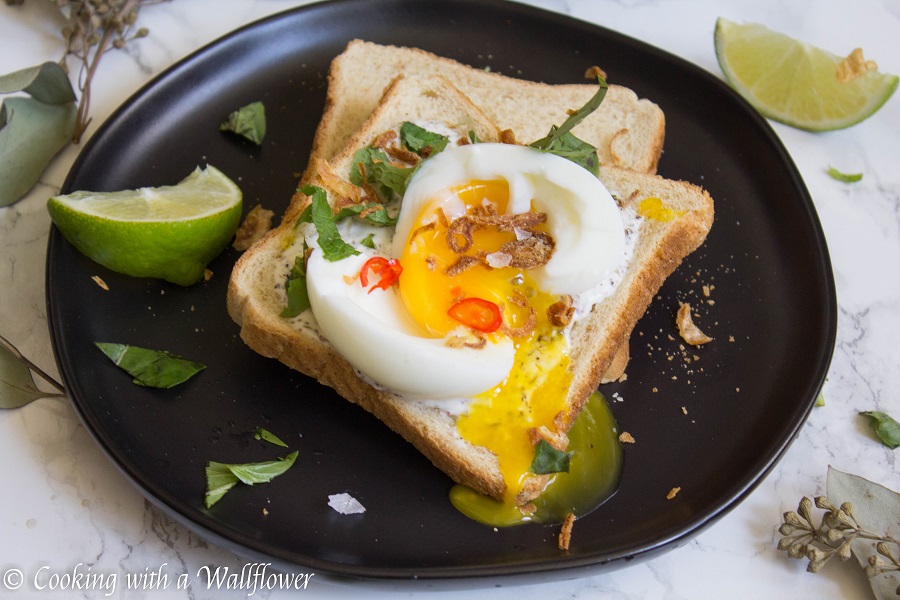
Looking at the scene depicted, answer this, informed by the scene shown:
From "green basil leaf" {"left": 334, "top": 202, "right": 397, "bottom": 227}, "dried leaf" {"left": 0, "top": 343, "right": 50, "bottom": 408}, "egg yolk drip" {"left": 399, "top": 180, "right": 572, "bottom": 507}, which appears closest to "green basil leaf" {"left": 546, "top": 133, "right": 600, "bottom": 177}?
"egg yolk drip" {"left": 399, "top": 180, "right": 572, "bottom": 507}

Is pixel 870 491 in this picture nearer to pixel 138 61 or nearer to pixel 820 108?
pixel 820 108

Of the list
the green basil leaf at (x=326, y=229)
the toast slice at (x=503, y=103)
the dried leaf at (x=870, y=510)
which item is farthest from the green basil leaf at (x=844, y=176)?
the green basil leaf at (x=326, y=229)

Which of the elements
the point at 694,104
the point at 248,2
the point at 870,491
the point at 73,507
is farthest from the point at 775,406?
the point at 248,2

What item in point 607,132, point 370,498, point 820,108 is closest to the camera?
point 370,498

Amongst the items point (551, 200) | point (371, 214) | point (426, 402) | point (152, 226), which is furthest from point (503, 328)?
point (152, 226)

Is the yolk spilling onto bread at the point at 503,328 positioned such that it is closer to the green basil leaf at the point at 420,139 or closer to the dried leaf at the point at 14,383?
the green basil leaf at the point at 420,139

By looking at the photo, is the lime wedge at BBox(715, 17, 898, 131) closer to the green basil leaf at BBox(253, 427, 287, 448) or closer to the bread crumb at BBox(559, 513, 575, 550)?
the bread crumb at BBox(559, 513, 575, 550)
